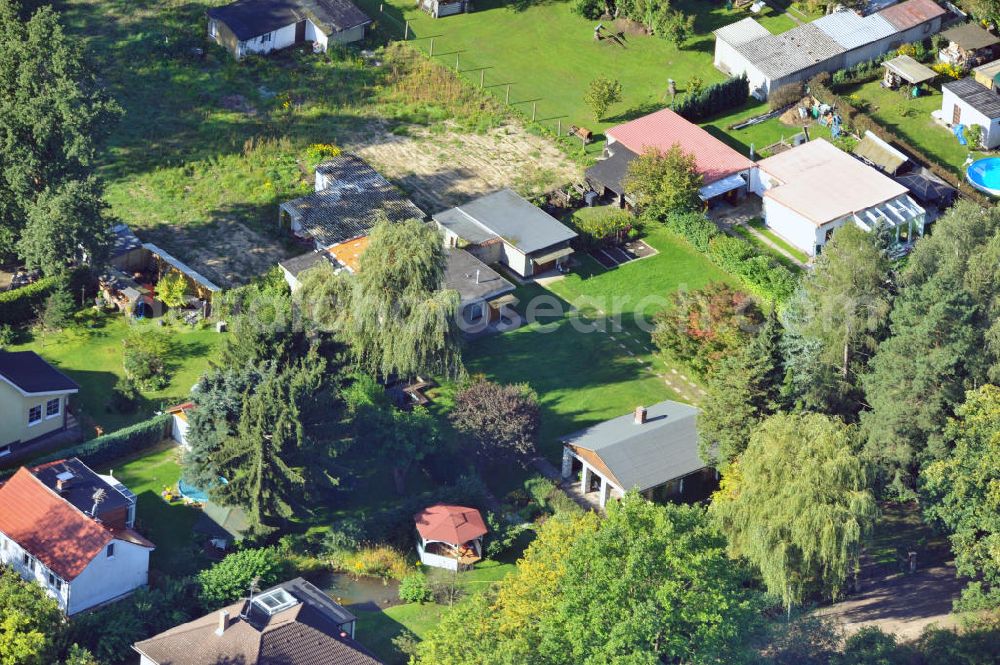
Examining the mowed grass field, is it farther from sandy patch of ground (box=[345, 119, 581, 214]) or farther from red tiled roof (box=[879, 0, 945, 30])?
red tiled roof (box=[879, 0, 945, 30])

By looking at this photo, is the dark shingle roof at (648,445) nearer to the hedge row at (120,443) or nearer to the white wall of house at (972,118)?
the hedge row at (120,443)

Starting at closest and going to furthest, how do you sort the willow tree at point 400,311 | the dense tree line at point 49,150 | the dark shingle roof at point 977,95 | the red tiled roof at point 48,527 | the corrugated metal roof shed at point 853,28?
1. the red tiled roof at point 48,527
2. the willow tree at point 400,311
3. the dense tree line at point 49,150
4. the dark shingle roof at point 977,95
5. the corrugated metal roof shed at point 853,28

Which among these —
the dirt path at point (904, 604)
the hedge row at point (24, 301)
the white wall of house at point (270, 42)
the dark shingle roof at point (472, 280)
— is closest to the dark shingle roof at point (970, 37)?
the dark shingle roof at point (472, 280)

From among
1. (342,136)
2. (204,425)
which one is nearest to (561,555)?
(204,425)

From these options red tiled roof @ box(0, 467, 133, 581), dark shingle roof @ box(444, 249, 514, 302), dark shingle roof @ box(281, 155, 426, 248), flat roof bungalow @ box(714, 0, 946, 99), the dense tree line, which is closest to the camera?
red tiled roof @ box(0, 467, 133, 581)

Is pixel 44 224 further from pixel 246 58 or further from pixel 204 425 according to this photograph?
pixel 246 58

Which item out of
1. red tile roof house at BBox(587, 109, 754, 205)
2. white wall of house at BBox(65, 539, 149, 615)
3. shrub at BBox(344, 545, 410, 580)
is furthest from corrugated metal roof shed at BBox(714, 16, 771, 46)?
white wall of house at BBox(65, 539, 149, 615)

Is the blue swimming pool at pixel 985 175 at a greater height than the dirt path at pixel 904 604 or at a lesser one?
greater
